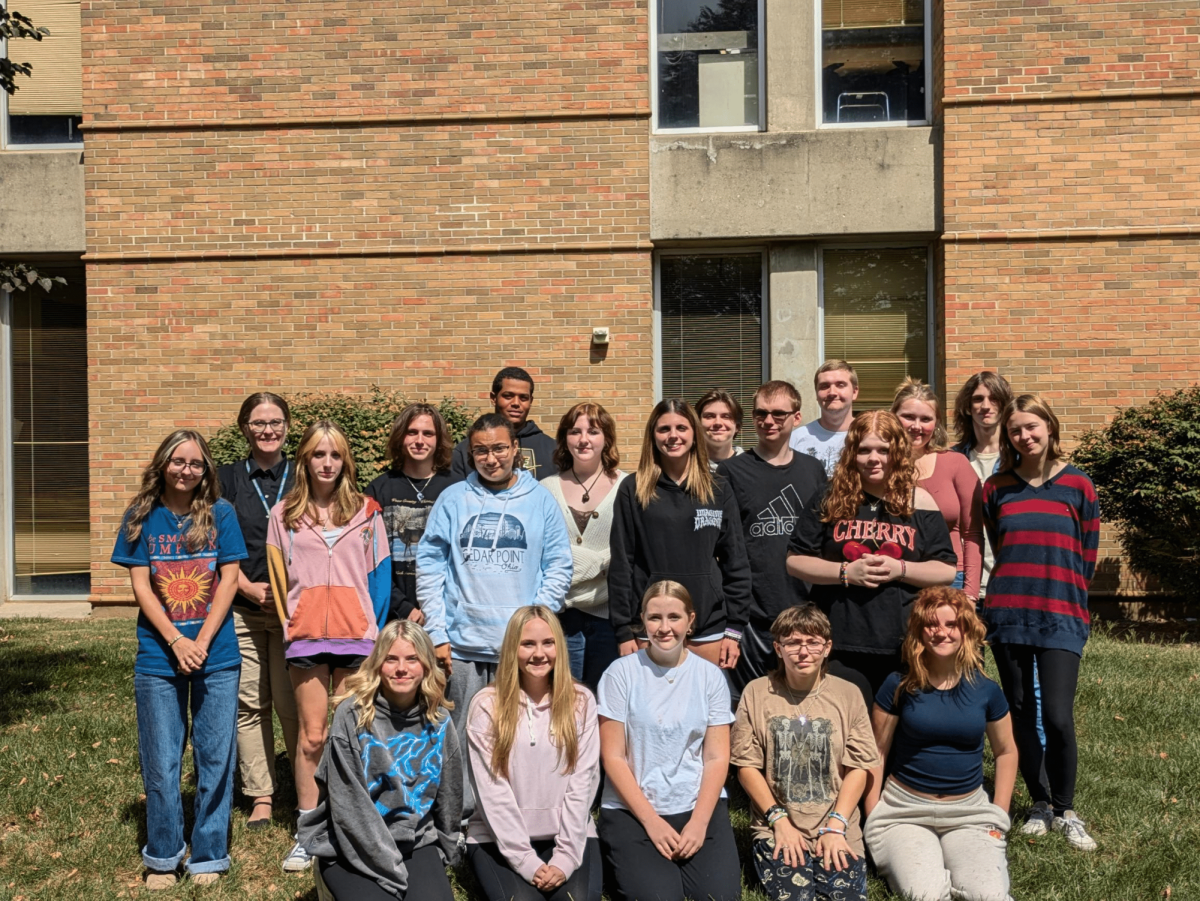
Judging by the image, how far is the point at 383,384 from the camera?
9875 millimetres

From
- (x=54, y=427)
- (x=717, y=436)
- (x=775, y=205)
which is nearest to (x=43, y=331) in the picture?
(x=54, y=427)

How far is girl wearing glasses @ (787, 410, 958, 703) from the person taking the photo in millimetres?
4645

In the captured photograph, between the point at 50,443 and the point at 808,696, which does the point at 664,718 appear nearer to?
the point at 808,696

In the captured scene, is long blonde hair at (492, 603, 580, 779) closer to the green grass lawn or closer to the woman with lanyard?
the green grass lawn

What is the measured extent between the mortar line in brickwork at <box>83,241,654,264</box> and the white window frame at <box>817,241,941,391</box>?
162cm

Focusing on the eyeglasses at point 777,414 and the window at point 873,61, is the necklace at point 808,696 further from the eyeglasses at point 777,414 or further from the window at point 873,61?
the window at point 873,61

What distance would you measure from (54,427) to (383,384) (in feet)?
12.0

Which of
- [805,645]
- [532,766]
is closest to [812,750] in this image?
[805,645]

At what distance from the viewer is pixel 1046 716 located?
15.8 ft

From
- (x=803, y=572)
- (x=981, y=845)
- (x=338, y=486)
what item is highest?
(x=338, y=486)

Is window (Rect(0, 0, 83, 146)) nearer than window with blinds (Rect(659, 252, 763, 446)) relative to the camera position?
No

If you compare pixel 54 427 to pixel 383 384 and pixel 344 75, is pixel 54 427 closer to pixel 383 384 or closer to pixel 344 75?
pixel 383 384

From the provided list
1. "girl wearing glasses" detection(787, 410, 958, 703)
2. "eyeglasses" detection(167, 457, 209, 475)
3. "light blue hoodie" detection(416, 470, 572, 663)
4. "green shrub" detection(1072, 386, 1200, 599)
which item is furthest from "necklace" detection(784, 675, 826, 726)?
"green shrub" detection(1072, 386, 1200, 599)

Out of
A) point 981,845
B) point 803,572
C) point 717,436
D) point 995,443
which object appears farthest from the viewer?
point 995,443
